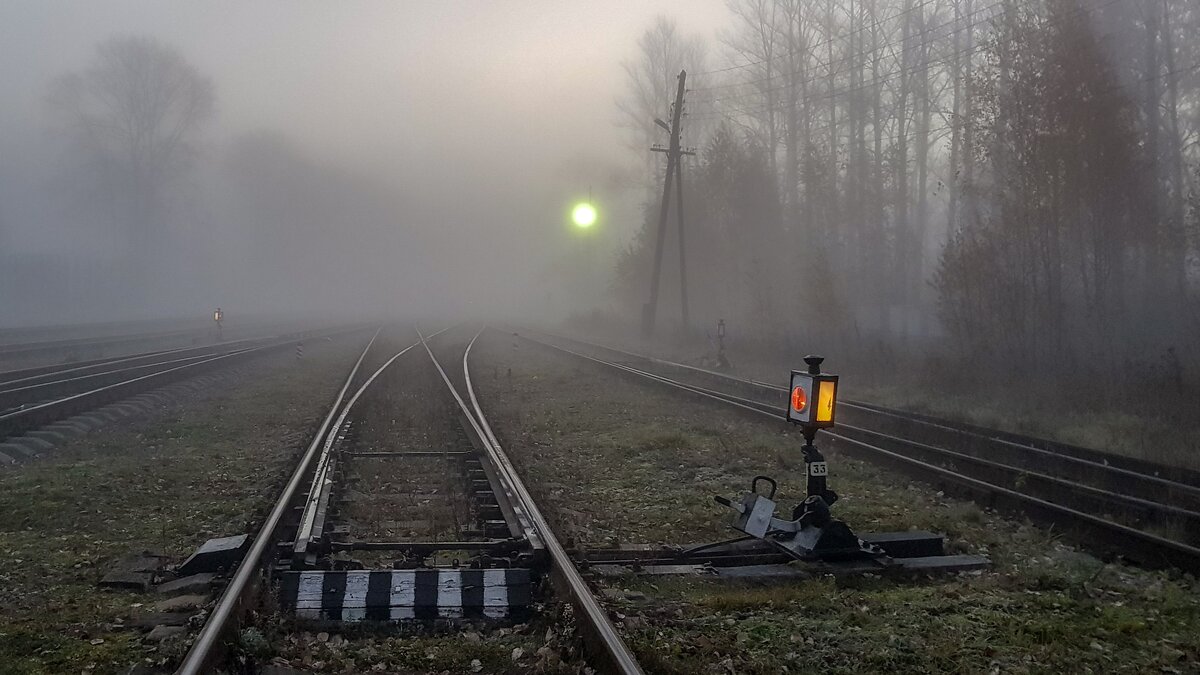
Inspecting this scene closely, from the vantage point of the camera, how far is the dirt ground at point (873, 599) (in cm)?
454

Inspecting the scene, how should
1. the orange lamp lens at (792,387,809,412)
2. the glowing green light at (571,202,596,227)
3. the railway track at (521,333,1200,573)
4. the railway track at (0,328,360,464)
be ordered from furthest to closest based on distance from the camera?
1. the glowing green light at (571,202,596,227)
2. the railway track at (0,328,360,464)
3. the railway track at (521,333,1200,573)
4. the orange lamp lens at (792,387,809,412)

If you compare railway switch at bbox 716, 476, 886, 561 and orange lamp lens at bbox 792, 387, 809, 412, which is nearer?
railway switch at bbox 716, 476, 886, 561

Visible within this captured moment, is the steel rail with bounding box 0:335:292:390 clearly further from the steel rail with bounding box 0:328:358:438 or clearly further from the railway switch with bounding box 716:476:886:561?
the railway switch with bounding box 716:476:886:561

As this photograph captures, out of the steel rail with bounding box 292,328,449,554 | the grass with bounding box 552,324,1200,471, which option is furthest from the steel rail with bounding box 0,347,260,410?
the grass with bounding box 552,324,1200,471

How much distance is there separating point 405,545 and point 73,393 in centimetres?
1330

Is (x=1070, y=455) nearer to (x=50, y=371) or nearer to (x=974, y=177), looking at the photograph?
(x=50, y=371)

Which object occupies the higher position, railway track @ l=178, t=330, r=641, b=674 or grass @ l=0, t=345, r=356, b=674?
railway track @ l=178, t=330, r=641, b=674

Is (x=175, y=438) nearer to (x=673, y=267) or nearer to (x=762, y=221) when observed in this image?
(x=762, y=221)

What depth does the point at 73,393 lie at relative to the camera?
1667 cm

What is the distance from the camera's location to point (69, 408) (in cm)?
1434

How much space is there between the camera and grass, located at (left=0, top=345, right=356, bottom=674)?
486 centimetres

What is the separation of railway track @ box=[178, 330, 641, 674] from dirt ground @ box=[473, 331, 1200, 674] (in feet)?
1.28

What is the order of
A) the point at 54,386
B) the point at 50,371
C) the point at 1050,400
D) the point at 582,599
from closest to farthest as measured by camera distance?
the point at 582,599 < the point at 1050,400 < the point at 54,386 < the point at 50,371

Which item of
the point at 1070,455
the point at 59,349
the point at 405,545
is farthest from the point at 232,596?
the point at 59,349
